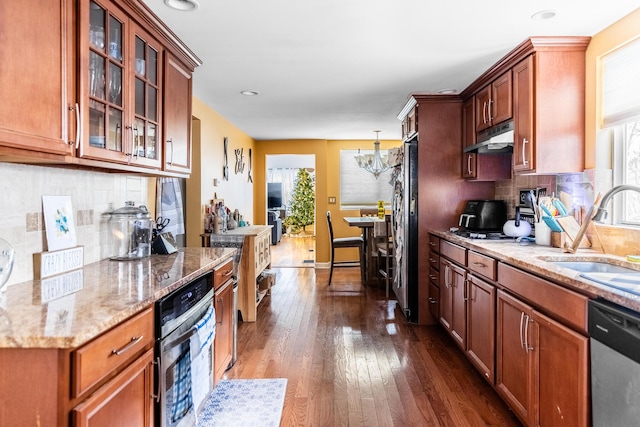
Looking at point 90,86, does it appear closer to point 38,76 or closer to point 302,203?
point 38,76

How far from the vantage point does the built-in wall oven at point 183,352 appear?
1.59 m

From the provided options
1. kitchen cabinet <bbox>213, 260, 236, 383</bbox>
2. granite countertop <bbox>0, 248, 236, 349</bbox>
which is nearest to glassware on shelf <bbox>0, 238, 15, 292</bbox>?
granite countertop <bbox>0, 248, 236, 349</bbox>

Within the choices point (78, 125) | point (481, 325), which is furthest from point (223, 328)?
point (481, 325)

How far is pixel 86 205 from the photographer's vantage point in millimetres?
2188

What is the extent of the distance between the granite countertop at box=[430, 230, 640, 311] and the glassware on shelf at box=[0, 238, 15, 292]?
2140 millimetres

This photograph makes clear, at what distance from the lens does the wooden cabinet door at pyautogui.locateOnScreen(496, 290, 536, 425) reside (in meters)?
1.94

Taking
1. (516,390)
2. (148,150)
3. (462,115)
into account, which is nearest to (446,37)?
(462,115)

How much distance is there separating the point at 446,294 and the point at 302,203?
28.3 feet

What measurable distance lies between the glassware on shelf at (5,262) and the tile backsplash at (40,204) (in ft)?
0.54

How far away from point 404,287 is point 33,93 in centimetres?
343

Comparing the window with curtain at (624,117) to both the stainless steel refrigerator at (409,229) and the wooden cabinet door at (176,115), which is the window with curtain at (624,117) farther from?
the wooden cabinet door at (176,115)

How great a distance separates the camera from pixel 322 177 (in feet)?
23.0

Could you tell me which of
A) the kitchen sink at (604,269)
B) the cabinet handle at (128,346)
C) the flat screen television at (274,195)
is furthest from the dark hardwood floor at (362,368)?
the flat screen television at (274,195)

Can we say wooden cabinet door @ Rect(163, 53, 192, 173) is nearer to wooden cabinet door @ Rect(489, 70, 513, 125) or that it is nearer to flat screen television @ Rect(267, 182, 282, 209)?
wooden cabinet door @ Rect(489, 70, 513, 125)
